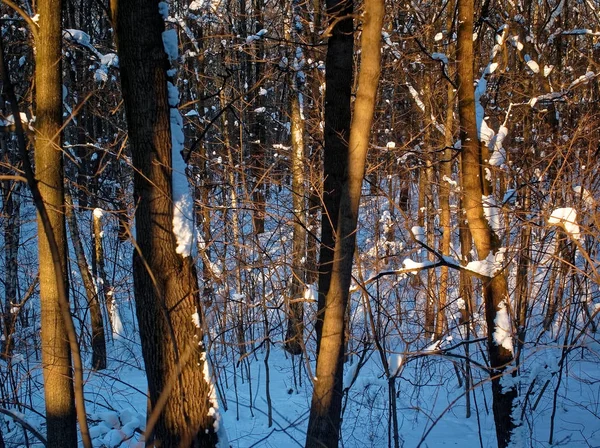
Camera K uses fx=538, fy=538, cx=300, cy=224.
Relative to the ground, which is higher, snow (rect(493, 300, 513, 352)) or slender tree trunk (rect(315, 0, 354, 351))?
slender tree trunk (rect(315, 0, 354, 351))

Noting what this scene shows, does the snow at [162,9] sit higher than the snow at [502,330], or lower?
higher

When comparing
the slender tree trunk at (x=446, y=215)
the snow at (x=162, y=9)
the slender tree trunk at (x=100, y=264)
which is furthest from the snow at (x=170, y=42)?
the slender tree trunk at (x=100, y=264)

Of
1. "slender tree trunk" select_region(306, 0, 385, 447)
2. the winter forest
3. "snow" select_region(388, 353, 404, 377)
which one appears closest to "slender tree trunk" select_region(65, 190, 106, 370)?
the winter forest

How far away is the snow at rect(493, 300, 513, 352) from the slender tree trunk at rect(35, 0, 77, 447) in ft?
14.0

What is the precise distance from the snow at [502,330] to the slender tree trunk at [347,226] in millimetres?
1951

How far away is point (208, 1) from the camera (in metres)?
10.5

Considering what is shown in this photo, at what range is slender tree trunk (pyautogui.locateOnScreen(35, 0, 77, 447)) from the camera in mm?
5039

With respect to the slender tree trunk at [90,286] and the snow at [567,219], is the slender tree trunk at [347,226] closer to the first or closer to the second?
the snow at [567,219]

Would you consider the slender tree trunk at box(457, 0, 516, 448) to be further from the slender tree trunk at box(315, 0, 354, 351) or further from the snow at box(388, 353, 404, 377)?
the slender tree trunk at box(315, 0, 354, 351)

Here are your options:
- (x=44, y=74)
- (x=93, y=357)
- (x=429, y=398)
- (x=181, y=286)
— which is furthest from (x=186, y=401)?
(x=93, y=357)

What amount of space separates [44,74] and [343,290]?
3500mm

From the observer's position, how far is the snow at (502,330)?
216 inches

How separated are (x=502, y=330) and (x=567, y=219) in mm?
1482

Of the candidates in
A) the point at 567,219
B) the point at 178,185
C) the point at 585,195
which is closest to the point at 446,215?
the point at 585,195
